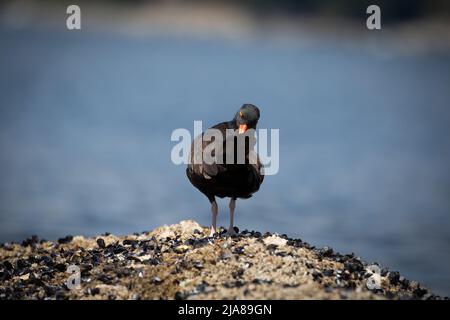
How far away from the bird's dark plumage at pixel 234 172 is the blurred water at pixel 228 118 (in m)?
8.71

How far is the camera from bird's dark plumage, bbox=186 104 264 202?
9.71 metres

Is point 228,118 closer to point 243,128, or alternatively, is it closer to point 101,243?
point 101,243

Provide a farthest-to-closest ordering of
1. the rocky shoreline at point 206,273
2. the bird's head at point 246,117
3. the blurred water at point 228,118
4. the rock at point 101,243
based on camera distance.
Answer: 1. the blurred water at point 228,118
2. the rock at point 101,243
3. the bird's head at point 246,117
4. the rocky shoreline at point 206,273

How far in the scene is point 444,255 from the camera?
800 inches

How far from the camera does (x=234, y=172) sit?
977 centimetres

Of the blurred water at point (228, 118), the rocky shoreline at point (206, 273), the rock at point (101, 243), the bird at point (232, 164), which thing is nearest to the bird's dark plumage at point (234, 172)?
the bird at point (232, 164)

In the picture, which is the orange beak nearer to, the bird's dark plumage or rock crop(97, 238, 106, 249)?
the bird's dark plumage

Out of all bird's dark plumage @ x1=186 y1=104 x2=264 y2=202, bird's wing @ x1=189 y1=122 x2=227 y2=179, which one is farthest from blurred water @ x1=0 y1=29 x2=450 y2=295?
bird's wing @ x1=189 y1=122 x2=227 y2=179

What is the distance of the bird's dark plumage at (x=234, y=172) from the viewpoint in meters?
9.71

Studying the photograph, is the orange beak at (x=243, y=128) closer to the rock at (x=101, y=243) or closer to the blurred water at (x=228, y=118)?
the rock at (x=101, y=243)

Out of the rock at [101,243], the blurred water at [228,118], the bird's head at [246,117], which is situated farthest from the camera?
the blurred water at [228,118]
